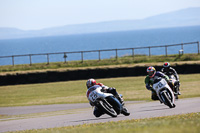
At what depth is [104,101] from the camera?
41.3ft

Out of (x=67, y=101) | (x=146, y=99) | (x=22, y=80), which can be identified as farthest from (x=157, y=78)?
(x=22, y=80)

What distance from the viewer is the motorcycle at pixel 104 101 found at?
12.5 m

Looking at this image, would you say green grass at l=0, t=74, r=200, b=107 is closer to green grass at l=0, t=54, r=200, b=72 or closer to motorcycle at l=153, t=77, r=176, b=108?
green grass at l=0, t=54, r=200, b=72

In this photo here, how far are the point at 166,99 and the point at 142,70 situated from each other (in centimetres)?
1923

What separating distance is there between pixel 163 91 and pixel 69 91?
44.2 feet

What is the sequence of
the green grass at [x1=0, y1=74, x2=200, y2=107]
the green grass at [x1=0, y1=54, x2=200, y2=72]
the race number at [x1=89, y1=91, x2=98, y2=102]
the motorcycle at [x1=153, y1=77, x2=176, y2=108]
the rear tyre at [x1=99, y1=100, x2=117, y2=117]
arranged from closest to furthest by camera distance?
the rear tyre at [x1=99, y1=100, x2=117, y2=117]
the race number at [x1=89, y1=91, x2=98, y2=102]
the motorcycle at [x1=153, y1=77, x2=176, y2=108]
the green grass at [x1=0, y1=74, x2=200, y2=107]
the green grass at [x1=0, y1=54, x2=200, y2=72]

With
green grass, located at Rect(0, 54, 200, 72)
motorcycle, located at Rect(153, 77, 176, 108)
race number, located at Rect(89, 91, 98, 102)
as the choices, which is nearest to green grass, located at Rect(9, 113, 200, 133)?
race number, located at Rect(89, 91, 98, 102)

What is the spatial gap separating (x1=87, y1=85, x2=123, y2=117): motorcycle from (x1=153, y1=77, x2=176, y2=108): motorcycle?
6.73 ft

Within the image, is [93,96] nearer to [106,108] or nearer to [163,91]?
[106,108]

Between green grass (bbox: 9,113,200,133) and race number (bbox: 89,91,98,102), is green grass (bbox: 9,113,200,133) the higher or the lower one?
the lower one

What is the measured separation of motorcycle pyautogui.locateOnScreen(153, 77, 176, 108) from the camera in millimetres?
14141

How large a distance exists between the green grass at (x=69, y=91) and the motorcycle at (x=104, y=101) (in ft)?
26.4

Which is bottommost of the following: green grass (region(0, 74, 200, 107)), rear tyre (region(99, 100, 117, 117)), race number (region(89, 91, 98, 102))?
green grass (region(0, 74, 200, 107))

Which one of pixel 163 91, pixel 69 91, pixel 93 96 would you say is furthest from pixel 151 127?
pixel 69 91
